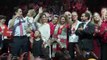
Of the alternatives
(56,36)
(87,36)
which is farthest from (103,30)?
(56,36)

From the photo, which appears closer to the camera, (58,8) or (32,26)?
(32,26)

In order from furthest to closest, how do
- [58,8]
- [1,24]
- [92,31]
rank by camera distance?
[58,8], [1,24], [92,31]

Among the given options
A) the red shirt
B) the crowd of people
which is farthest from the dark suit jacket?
the red shirt

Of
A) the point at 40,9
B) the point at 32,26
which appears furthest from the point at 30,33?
the point at 40,9

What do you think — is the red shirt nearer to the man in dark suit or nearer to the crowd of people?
the crowd of people

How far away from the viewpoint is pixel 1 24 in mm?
16453

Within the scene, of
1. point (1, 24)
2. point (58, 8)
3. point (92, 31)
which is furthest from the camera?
point (58, 8)

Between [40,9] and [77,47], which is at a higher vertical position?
[40,9]

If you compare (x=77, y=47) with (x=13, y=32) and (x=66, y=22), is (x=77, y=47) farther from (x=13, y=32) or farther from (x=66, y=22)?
(x=13, y=32)

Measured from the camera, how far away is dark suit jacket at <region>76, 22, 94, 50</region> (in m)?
15.5

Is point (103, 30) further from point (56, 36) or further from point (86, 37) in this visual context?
point (56, 36)

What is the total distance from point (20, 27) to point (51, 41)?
1.14 metres

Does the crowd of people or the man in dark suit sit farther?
the crowd of people

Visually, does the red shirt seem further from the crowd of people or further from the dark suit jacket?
the dark suit jacket
